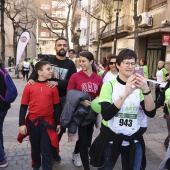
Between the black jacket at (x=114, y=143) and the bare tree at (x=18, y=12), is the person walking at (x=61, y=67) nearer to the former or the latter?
the black jacket at (x=114, y=143)

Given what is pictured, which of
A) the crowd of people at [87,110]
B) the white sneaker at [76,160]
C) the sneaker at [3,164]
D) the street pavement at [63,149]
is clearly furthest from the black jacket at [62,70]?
the sneaker at [3,164]

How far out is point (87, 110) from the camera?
313cm

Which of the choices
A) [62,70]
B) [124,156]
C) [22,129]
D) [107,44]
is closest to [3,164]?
[22,129]

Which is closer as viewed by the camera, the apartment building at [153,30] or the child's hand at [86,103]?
the child's hand at [86,103]

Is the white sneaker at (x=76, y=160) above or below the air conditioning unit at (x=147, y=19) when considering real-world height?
below

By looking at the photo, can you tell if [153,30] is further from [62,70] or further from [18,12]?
[18,12]

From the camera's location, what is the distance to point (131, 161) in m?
2.27

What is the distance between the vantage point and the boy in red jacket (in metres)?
2.95

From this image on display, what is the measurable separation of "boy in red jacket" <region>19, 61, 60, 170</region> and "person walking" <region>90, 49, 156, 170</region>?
0.84 m

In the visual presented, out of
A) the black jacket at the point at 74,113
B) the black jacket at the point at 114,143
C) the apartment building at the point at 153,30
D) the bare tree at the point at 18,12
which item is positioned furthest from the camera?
the bare tree at the point at 18,12

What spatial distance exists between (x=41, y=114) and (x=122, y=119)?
1.24m

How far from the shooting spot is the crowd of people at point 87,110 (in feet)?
7.03

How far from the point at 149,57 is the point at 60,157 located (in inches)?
520

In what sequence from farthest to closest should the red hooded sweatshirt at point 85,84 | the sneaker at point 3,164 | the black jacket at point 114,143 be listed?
the sneaker at point 3,164
the red hooded sweatshirt at point 85,84
the black jacket at point 114,143
